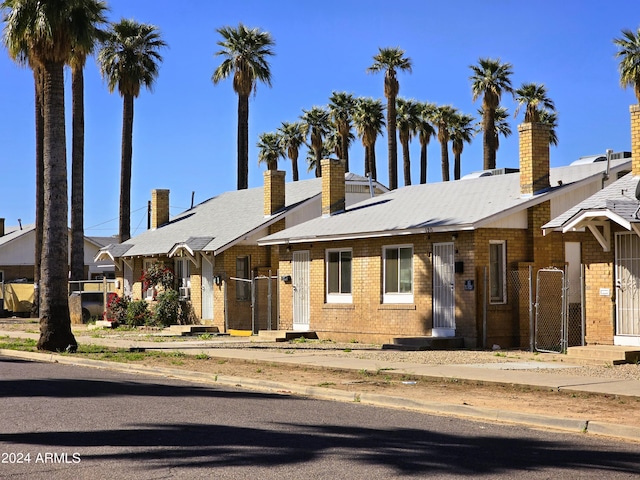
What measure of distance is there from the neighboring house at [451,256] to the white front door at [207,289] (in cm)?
590

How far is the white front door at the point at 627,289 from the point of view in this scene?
1919 cm

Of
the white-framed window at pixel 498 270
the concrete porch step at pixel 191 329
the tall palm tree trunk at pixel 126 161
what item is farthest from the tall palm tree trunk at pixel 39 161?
the white-framed window at pixel 498 270

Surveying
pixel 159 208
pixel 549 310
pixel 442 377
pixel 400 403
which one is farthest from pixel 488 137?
pixel 400 403

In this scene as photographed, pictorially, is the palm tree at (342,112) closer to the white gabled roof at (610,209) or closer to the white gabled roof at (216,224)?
the white gabled roof at (216,224)

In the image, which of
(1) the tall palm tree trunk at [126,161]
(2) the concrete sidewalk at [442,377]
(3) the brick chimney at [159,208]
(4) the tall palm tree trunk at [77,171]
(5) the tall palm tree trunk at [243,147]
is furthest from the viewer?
(5) the tall palm tree trunk at [243,147]

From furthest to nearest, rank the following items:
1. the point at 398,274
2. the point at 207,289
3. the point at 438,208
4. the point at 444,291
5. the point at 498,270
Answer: the point at 207,289 < the point at 438,208 < the point at 398,274 < the point at 444,291 < the point at 498,270

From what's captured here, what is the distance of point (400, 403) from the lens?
1336 cm

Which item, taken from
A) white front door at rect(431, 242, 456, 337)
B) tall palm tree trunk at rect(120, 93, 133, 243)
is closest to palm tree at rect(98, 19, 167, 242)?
tall palm tree trunk at rect(120, 93, 133, 243)

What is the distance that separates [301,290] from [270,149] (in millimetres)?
43683

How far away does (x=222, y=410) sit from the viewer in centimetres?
1254

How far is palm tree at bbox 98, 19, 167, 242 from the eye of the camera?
Answer: 45.3 m

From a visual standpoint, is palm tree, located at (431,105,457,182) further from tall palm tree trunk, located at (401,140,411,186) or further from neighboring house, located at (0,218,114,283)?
neighboring house, located at (0,218,114,283)

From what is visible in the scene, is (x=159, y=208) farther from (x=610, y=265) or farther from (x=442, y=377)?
(x=442, y=377)

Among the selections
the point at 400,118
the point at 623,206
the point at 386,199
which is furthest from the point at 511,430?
the point at 400,118
